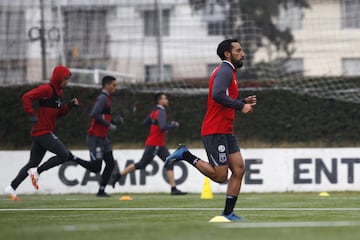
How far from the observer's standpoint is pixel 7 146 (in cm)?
2741

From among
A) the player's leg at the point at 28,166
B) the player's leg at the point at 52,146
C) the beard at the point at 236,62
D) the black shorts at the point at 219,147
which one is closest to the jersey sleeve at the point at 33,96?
the player's leg at the point at 52,146

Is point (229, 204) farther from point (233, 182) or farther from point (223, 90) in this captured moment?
point (223, 90)

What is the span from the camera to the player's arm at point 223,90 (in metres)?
12.2

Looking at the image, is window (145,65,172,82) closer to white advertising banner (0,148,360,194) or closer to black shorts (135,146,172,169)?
white advertising banner (0,148,360,194)

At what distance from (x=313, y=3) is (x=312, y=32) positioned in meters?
1.16

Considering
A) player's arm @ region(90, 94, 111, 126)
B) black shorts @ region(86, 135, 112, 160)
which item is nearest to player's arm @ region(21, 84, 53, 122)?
player's arm @ region(90, 94, 111, 126)

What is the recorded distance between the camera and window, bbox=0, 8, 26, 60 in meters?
28.8

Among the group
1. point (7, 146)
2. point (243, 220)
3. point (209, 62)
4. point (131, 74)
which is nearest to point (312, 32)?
point (209, 62)

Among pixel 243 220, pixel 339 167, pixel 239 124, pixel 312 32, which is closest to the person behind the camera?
pixel 243 220

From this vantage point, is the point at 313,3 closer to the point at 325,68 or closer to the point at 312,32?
the point at 312,32

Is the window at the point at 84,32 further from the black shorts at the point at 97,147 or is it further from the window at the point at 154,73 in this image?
the black shorts at the point at 97,147

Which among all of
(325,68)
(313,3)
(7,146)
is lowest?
(7,146)

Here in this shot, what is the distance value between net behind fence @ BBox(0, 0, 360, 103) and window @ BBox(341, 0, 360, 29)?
1.1 inches

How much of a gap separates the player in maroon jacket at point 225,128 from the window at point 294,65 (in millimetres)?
17431
